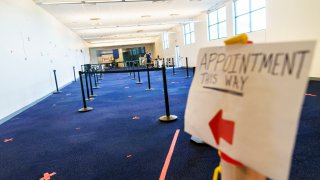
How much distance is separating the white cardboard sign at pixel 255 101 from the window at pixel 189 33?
1582 cm

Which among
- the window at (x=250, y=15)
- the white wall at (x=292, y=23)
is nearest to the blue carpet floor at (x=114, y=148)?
the white wall at (x=292, y=23)

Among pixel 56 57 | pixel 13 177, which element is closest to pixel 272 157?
pixel 13 177

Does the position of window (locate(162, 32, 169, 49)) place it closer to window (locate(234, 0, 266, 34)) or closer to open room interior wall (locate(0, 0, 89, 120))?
window (locate(234, 0, 266, 34))

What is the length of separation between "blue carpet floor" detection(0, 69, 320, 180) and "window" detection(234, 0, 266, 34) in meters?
5.09

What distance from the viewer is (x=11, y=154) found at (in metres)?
3.21

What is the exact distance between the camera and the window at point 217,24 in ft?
38.5

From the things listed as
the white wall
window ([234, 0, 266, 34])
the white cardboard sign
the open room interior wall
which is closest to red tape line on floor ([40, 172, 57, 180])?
the white cardboard sign

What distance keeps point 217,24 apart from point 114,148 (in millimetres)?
10904

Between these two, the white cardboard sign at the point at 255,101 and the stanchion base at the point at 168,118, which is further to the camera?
the stanchion base at the point at 168,118

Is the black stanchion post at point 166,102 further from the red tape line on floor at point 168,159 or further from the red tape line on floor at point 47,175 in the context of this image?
the red tape line on floor at point 47,175

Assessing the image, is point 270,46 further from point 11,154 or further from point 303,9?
point 303,9

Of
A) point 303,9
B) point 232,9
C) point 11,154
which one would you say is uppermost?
point 232,9

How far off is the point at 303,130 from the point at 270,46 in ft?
9.44

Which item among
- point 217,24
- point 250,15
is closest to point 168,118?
point 250,15
